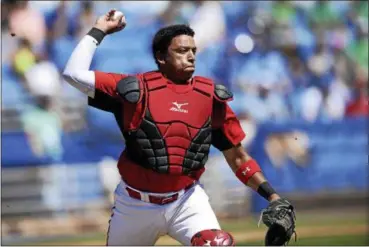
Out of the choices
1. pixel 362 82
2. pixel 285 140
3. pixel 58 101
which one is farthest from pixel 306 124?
pixel 58 101

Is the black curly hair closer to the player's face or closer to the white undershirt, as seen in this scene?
the player's face

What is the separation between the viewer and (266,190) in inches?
207

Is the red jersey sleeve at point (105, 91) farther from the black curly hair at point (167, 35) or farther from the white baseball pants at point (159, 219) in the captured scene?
the white baseball pants at point (159, 219)

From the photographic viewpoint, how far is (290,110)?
51.8 ft

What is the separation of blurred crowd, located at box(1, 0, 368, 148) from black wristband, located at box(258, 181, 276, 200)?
8282 millimetres

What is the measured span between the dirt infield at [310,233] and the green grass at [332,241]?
0.33 meters

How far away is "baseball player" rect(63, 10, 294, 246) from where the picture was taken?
5.11 meters

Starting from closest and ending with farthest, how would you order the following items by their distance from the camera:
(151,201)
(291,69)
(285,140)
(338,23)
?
1. (151,201)
2. (285,140)
3. (291,69)
4. (338,23)

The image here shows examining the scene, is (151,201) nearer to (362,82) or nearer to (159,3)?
(159,3)

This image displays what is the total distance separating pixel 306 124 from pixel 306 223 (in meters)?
2.69

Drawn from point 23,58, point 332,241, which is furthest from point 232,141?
point 23,58

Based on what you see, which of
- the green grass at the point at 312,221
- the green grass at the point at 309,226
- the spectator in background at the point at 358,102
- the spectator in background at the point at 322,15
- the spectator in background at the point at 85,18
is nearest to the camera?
the green grass at the point at 309,226

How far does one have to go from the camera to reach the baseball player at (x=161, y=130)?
5.11m

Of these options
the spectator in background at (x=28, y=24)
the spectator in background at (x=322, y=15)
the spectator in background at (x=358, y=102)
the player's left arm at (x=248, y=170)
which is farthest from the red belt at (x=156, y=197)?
the spectator in background at (x=322, y=15)
